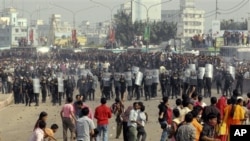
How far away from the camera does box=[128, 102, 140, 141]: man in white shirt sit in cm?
1788


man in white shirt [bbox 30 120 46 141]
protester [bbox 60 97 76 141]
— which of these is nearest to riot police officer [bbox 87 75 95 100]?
protester [bbox 60 97 76 141]

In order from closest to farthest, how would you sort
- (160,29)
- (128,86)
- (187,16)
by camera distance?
1. (128,86)
2. (160,29)
3. (187,16)

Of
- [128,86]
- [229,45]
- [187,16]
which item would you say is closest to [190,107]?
[128,86]

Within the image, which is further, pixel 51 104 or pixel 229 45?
pixel 229 45

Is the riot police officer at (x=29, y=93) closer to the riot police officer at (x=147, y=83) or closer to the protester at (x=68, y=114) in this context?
the riot police officer at (x=147, y=83)

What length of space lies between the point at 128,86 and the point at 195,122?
22.6 metres

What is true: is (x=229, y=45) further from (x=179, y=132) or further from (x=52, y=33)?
(x=52, y=33)

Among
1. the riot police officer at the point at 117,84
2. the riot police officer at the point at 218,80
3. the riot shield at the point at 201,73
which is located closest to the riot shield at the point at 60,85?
the riot police officer at the point at 117,84

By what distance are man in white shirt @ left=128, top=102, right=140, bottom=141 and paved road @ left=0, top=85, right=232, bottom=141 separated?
9.23 feet

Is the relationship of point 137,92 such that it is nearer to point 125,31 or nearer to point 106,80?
point 106,80

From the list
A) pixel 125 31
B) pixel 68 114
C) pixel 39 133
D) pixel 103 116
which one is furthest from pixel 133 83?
pixel 125 31

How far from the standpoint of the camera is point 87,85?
3628 centimetres

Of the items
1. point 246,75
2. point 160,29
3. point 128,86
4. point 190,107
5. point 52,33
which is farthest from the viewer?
point 52,33

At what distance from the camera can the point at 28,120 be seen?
29469 millimetres
